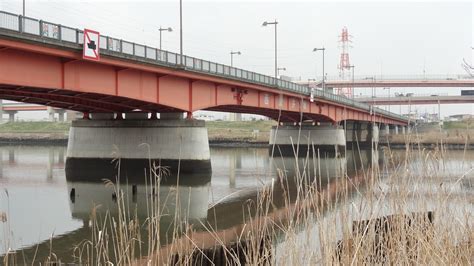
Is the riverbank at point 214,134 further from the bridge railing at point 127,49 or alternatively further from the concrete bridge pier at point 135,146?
the concrete bridge pier at point 135,146

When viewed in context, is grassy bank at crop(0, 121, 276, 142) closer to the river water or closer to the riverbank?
the riverbank

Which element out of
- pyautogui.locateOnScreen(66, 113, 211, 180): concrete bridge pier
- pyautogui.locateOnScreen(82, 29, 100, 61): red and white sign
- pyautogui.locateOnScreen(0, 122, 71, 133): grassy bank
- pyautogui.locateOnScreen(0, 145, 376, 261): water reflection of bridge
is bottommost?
pyautogui.locateOnScreen(0, 145, 376, 261): water reflection of bridge

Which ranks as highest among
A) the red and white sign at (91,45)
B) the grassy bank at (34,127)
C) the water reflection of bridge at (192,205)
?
the red and white sign at (91,45)

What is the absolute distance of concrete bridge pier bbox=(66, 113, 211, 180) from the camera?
105ft

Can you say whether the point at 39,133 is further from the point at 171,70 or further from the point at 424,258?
the point at 424,258

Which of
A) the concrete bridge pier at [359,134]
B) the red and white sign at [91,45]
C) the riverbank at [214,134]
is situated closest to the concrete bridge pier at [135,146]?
the red and white sign at [91,45]

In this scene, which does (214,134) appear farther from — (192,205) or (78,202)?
(192,205)

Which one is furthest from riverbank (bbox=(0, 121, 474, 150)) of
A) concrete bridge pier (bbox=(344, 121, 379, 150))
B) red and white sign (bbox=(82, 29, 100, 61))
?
red and white sign (bbox=(82, 29, 100, 61))

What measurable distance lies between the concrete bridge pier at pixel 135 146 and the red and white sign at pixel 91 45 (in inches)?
357

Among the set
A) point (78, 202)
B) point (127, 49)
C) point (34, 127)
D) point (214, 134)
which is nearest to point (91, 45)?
point (127, 49)

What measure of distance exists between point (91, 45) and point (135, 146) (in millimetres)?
11198

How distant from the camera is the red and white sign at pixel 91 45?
22797mm

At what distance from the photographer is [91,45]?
2320cm

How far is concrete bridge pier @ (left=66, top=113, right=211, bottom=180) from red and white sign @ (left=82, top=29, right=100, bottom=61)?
9.06 metres
